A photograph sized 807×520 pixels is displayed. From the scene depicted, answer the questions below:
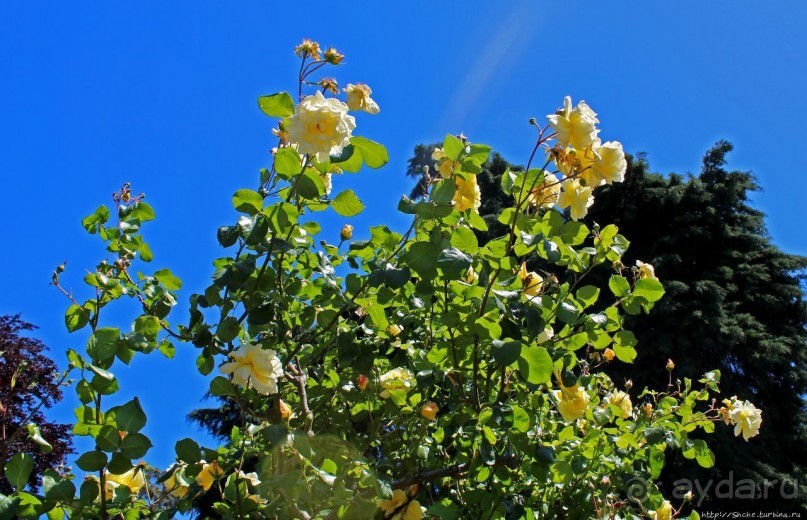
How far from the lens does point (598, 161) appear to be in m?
1.43

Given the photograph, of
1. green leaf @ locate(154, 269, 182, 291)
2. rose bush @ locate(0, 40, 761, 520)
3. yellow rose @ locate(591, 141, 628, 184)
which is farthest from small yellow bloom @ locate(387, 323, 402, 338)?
yellow rose @ locate(591, 141, 628, 184)

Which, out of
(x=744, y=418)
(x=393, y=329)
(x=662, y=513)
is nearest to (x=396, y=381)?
(x=393, y=329)

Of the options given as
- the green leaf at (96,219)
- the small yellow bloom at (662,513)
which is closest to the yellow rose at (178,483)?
the green leaf at (96,219)

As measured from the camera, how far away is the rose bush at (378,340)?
1312mm

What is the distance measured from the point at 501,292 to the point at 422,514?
2.05ft

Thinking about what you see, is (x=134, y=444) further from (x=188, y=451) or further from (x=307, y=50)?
(x=307, y=50)

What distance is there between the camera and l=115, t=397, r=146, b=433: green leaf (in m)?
1.28

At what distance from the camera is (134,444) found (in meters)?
1.28

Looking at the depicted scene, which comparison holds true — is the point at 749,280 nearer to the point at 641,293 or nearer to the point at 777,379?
the point at 777,379

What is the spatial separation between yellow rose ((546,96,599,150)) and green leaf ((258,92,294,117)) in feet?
1.67

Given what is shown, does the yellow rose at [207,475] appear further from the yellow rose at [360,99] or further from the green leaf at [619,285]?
the green leaf at [619,285]

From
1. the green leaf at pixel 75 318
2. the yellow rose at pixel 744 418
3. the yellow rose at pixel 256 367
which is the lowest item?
the yellow rose at pixel 744 418

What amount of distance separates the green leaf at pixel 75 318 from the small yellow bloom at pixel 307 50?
2.45ft

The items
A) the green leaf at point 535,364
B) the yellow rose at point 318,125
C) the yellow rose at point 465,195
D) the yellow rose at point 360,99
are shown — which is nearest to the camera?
the yellow rose at point 318,125
